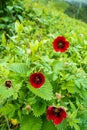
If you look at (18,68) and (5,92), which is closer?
(5,92)

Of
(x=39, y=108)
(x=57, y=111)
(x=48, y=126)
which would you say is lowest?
(x=48, y=126)

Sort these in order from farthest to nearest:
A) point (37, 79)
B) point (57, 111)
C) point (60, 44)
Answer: point (60, 44) → point (37, 79) → point (57, 111)

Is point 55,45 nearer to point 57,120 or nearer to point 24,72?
point 24,72

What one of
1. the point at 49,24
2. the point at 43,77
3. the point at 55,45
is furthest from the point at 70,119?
the point at 49,24

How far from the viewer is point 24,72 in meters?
2.56

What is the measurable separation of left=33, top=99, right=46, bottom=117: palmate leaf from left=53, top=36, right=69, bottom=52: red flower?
0.40 meters

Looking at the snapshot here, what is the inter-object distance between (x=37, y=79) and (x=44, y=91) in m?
0.08

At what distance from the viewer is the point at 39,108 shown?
2562mm

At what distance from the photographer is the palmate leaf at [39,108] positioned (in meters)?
2.54

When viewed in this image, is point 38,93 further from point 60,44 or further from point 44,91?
point 60,44

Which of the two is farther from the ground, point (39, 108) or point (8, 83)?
point (8, 83)

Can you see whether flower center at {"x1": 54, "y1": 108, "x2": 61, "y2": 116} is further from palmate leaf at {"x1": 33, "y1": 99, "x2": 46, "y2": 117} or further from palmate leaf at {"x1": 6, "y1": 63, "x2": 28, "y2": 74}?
palmate leaf at {"x1": 6, "y1": 63, "x2": 28, "y2": 74}

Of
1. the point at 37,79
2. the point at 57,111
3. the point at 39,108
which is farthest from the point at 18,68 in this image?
the point at 57,111

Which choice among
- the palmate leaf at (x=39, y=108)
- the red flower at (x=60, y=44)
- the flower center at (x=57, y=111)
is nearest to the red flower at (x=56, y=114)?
the flower center at (x=57, y=111)
